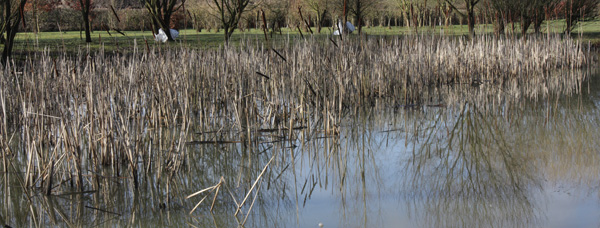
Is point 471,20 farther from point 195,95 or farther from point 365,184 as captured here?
point 365,184

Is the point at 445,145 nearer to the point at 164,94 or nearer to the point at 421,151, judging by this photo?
the point at 421,151

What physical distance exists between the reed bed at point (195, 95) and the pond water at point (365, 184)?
12cm

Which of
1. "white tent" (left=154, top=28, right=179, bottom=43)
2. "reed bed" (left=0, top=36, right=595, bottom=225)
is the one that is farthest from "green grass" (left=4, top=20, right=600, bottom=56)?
"reed bed" (left=0, top=36, right=595, bottom=225)

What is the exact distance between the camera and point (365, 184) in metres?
3.68

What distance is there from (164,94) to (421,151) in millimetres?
2334

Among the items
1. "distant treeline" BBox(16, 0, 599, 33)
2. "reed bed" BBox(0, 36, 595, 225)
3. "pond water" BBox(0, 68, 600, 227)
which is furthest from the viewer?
"distant treeline" BBox(16, 0, 599, 33)

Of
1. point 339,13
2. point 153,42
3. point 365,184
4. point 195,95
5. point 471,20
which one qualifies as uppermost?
point 339,13

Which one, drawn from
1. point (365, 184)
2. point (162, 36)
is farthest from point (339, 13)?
point (365, 184)

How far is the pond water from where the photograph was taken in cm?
305

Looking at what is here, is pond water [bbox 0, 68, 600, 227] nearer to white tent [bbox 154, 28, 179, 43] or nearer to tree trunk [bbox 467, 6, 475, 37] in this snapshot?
white tent [bbox 154, 28, 179, 43]

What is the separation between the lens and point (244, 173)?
4.00 metres

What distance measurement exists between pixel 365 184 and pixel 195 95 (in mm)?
3004

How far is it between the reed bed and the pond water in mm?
119

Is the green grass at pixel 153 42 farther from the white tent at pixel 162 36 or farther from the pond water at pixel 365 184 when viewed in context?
the pond water at pixel 365 184
